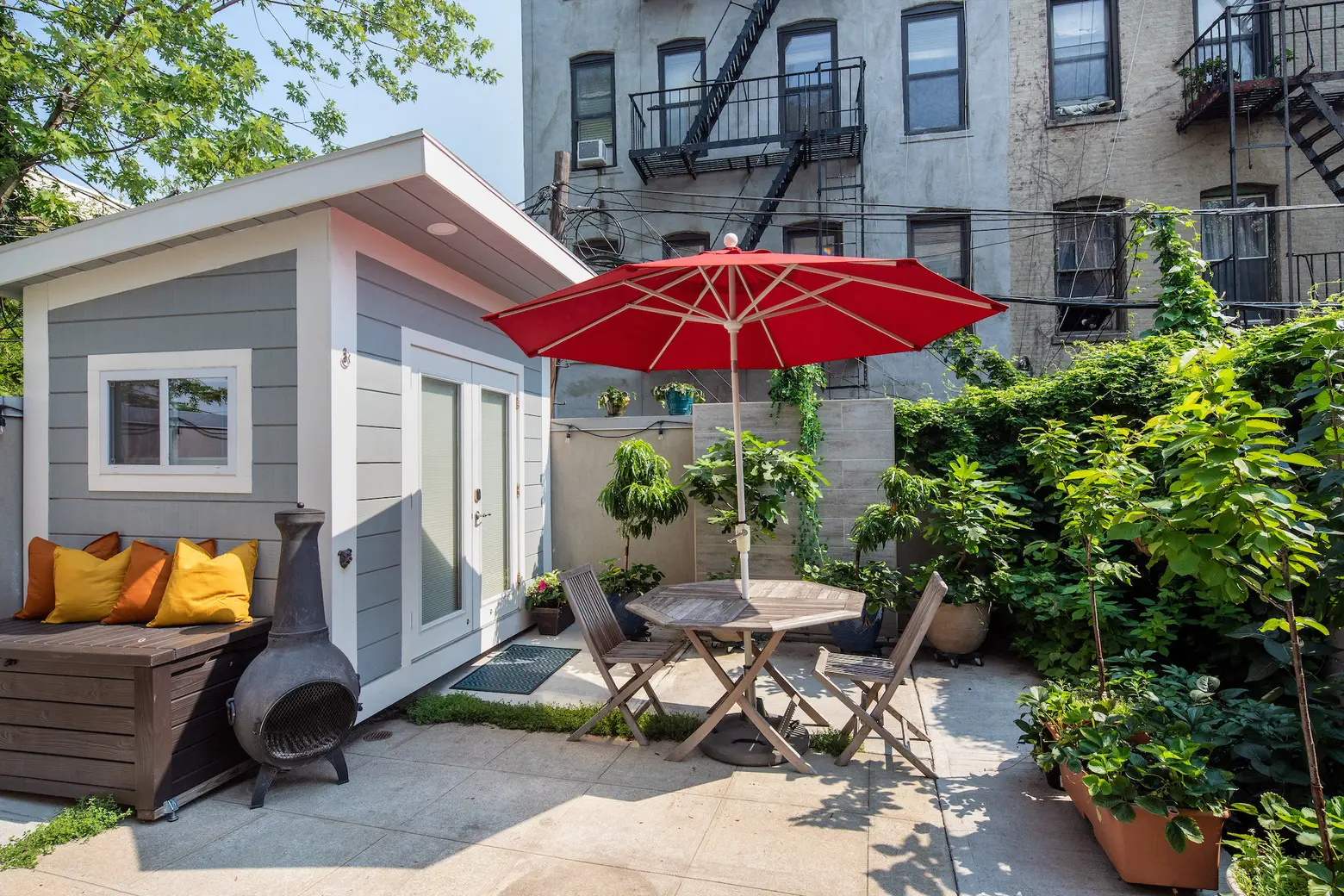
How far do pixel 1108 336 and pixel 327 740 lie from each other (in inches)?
378

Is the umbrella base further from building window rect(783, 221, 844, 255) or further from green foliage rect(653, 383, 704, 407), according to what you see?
building window rect(783, 221, 844, 255)

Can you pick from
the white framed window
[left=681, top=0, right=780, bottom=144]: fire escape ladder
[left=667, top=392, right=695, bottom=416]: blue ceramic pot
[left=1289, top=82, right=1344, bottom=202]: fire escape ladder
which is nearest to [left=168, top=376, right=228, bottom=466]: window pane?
the white framed window

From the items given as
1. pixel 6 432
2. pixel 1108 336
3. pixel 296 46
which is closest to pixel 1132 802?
pixel 6 432

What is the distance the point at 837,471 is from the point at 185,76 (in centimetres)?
761

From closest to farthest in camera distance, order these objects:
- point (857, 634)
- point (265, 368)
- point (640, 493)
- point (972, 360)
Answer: point (265, 368) → point (857, 634) → point (640, 493) → point (972, 360)

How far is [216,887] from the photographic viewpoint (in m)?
2.44

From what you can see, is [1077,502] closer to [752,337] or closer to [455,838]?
[752,337]

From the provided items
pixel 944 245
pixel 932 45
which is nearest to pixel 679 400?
pixel 944 245

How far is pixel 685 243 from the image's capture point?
10133 mm

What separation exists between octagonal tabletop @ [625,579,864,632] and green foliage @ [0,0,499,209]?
6.51 meters

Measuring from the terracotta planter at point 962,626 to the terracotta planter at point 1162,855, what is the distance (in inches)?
104

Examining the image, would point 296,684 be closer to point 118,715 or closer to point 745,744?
point 118,715

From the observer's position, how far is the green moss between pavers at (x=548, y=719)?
374 cm

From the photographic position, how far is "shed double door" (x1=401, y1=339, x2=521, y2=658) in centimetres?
437
